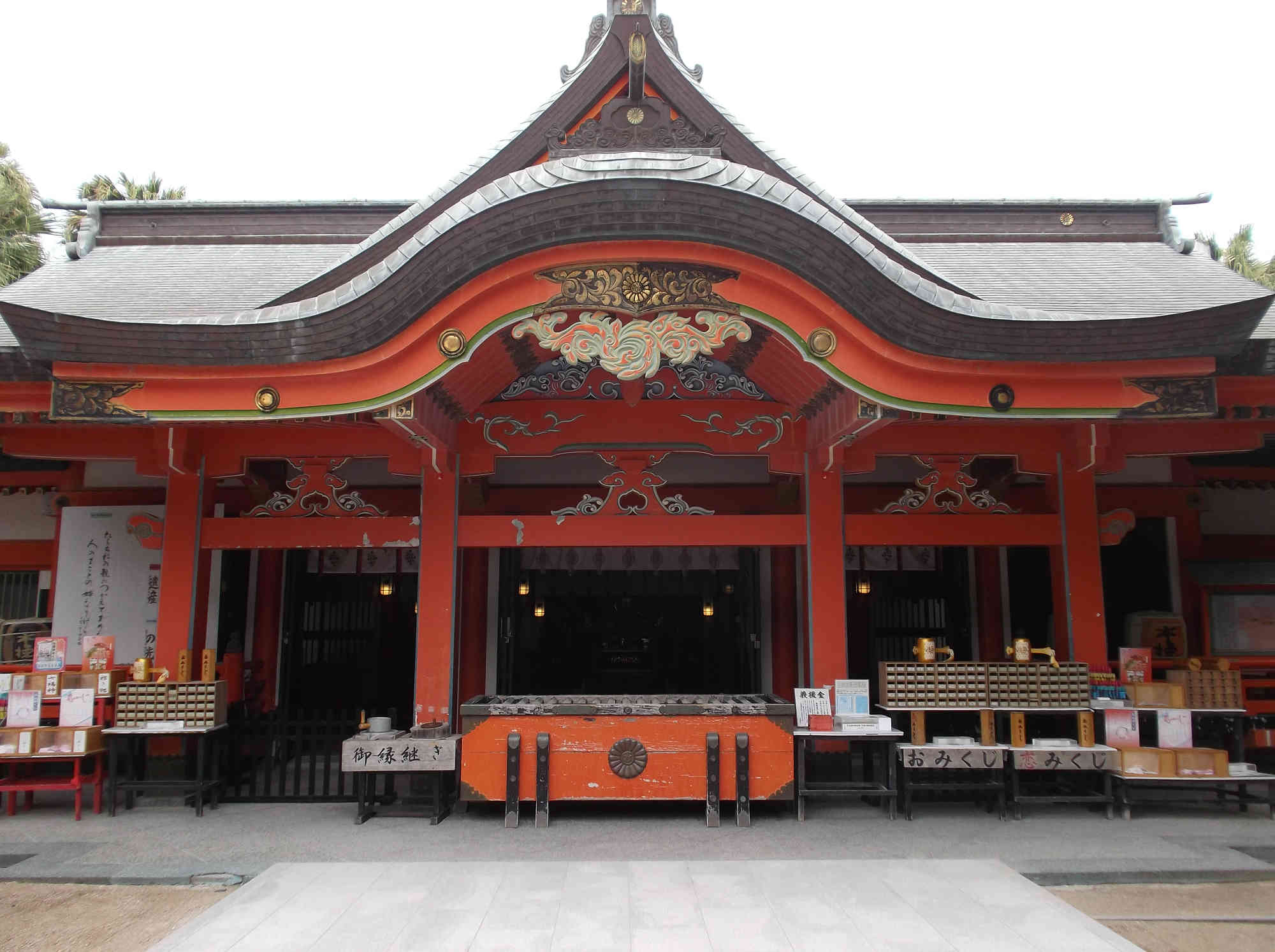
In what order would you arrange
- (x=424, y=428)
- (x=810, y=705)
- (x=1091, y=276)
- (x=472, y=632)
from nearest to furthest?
(x=424, y=428)
(x=810, y=705)
(x=1091, y=276)
(x=472, y=632)

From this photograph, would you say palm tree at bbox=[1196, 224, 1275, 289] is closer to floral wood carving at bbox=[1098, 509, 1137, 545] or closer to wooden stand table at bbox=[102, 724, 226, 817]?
floral wood carving at bbox=[1098, 509, 1137, 545]

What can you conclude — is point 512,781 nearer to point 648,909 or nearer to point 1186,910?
point 648,909

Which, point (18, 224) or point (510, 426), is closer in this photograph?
point (510, 426)

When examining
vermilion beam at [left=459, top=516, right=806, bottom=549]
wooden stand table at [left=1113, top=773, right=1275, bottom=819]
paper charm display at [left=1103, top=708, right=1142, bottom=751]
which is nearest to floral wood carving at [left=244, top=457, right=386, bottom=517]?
vermilion beam at [left=459, top=516, right=806, bottom=549]

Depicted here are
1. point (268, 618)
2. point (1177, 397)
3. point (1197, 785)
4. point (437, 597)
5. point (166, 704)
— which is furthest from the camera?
point (268, 618)

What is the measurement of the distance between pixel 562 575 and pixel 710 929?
23.5 ft

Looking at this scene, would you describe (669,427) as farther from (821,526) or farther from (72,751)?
(72,751)

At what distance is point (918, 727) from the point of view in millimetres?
7516

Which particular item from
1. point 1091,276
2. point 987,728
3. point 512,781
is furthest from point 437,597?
point 1091,276

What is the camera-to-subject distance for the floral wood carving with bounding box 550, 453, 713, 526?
826 cm

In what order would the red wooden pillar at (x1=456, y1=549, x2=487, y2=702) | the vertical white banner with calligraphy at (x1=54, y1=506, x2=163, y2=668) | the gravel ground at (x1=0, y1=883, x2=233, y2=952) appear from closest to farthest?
the gravel ground at (x1=0, y1=883, x2=233, y2=952), the vertical white banner with calligraphy at (x1=54, y1=506, x2=163, y2=668), the red wooden pillar at (x1=456, y1=549, x2=487, y2=702)

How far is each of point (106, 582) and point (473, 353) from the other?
603 centimetres

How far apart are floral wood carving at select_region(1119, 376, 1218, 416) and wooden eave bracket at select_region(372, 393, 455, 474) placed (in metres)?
5.38

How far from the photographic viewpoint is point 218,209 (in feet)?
33.5
